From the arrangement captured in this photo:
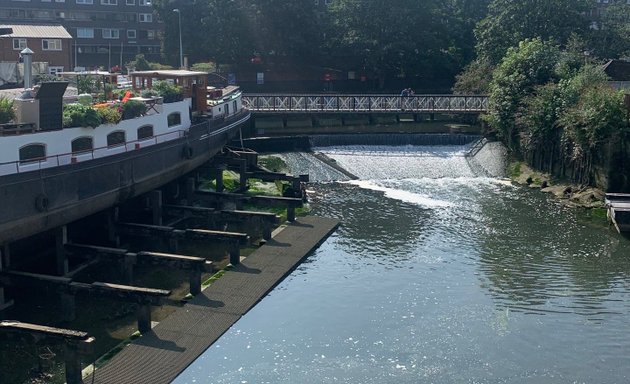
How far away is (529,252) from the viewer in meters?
36.1

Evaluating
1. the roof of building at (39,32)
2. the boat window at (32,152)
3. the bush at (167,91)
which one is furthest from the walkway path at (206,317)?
the roof of building at (39,32)

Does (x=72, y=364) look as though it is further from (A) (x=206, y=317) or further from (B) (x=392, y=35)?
(B) (x=392, y=35)

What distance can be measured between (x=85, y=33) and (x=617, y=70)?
64176mm

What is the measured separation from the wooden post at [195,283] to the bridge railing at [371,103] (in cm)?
3337

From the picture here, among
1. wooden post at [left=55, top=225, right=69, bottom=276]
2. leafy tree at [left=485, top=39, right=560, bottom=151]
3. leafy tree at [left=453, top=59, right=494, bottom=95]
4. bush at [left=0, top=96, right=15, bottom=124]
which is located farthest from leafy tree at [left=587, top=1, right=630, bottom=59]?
bush at [left=0, top=96, right=15, bottom=124]

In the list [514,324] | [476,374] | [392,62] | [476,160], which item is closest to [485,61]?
[392,62]

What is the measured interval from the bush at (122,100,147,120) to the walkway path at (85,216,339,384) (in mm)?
8307

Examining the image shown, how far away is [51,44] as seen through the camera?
4781 centimetres

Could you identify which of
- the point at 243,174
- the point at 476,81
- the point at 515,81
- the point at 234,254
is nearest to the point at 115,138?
the point at 234,254

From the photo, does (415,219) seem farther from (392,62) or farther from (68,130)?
(392,62)

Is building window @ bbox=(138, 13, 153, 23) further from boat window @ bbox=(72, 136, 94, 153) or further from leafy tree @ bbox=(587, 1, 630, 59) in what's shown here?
boat window @ bbox=(72, 136, 94, 153)

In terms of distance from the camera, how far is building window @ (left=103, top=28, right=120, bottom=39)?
9975cm

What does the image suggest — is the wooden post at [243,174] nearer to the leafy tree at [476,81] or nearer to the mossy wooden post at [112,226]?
the mossy wooden post at [112,226]

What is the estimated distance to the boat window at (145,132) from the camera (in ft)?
120
